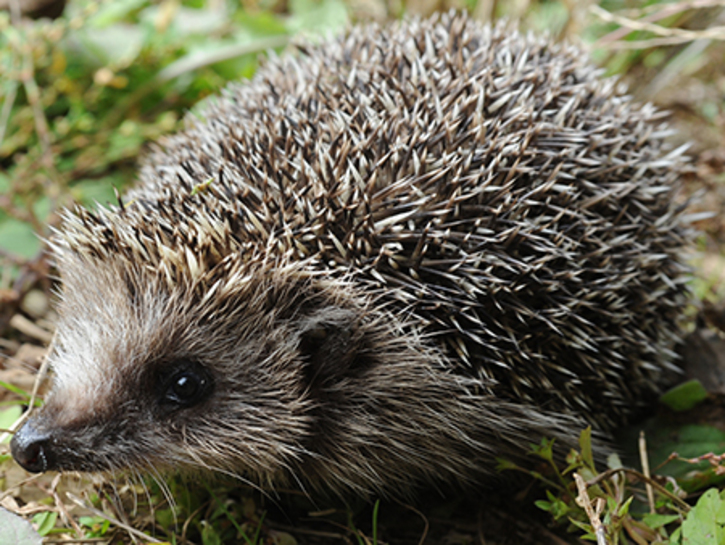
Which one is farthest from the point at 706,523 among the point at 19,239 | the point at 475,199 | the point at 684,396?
the point at 19,239

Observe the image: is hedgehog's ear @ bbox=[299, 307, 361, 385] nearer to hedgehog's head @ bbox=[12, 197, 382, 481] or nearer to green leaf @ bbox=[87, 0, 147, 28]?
hedgehog's head @ bbox=[12, 197, 382, 481]

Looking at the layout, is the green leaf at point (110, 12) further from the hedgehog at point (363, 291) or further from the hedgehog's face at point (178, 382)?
the hedgehog's face at point (178, 382)

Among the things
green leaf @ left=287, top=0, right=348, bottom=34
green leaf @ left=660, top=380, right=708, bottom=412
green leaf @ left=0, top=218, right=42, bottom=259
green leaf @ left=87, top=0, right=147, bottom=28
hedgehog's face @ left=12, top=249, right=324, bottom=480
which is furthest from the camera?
green leaf @ left=287, top=0, right=348, bottom=34

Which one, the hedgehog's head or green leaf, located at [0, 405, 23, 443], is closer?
the hedgehog's head

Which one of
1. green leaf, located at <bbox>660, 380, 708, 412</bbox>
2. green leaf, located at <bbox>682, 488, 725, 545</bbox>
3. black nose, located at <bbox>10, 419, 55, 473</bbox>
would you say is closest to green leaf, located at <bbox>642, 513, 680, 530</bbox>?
green leaf, located at <bbox>682, 488, 725, 545</bbox>

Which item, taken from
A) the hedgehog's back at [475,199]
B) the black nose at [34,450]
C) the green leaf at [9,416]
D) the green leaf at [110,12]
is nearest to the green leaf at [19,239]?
the green leaf at [9,416]

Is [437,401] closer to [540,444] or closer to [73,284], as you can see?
[540,444]
